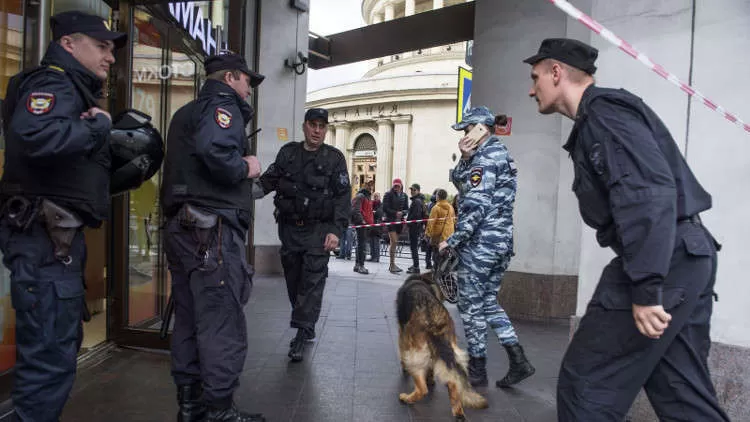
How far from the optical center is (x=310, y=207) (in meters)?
4.70

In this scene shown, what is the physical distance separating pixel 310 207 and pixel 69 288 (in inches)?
95.9

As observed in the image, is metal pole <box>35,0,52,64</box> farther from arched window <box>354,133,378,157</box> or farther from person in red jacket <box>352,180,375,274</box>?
arched window <box>354,133,378,157</box>

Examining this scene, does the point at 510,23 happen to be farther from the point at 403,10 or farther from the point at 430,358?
the point at 403,10

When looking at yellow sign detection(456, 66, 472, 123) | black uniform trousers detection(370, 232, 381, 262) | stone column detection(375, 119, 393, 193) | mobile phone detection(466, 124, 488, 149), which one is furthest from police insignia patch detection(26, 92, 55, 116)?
stone column detection(375, 119, 393, 193)

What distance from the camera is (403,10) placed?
4800cm

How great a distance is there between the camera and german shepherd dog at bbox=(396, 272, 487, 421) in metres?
3.34

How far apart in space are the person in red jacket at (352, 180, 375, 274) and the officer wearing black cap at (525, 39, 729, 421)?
8533mm

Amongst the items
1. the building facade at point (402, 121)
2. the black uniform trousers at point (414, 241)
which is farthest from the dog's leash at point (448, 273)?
the building facade at point (402, 121)

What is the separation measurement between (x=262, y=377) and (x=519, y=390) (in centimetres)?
195

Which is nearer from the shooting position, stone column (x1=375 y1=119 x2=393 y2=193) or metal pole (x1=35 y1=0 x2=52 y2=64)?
metal pole (x1=35 y1=0 x2=52 y2=64)

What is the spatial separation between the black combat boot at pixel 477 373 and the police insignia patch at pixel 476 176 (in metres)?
1.34

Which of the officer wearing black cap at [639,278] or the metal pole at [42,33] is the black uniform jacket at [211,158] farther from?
the officer wearing black cap at [639,278]

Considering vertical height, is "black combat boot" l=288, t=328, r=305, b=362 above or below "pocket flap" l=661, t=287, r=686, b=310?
below

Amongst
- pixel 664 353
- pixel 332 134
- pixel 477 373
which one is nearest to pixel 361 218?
pixel 477 373
